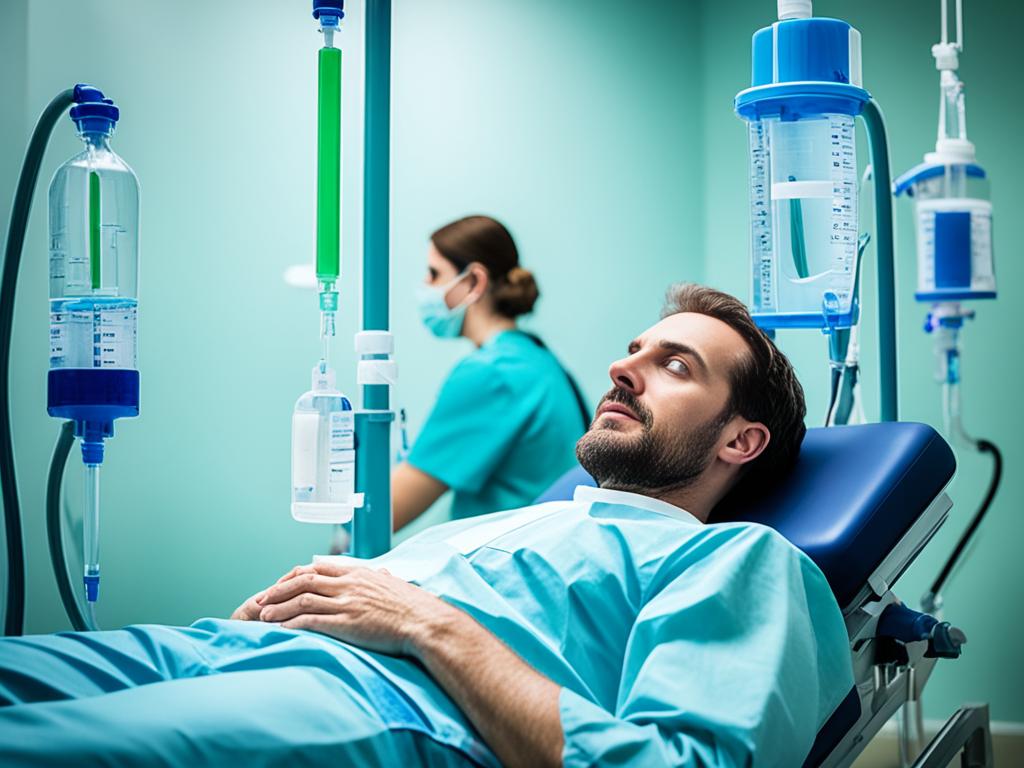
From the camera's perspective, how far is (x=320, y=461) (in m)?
1.44

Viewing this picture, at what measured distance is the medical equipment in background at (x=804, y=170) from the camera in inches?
60.5

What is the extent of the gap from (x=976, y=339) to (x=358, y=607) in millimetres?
A: 2010

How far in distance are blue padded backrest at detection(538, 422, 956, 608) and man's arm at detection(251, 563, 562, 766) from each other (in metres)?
0.45

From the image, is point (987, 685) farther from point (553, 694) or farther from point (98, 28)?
point (98, 28)

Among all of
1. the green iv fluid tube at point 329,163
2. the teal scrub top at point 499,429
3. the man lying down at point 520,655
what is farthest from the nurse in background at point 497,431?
the green iv fluid tube at point 329,163

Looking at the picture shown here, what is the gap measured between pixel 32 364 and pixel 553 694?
1871mm

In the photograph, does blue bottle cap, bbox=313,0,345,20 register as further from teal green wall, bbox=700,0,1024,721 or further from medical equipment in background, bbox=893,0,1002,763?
teal green wall, bbox=700,0,1024,721

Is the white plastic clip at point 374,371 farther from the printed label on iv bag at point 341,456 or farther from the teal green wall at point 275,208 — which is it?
the teal green wall at point 275,208

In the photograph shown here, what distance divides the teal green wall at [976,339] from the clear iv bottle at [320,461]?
1780 mm

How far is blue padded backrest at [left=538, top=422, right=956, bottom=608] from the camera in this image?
53.4 inches

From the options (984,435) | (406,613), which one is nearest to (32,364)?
(406,613)

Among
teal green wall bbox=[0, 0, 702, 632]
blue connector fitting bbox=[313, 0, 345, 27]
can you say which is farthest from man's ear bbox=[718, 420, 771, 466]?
teal green wall bbox=[0, 0, 702, 632]

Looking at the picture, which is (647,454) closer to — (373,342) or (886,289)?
(373,342)

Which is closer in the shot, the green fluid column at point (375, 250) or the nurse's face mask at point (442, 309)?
the green fluid column at point (375, 250)
